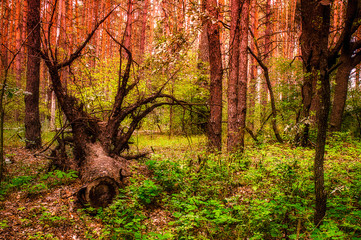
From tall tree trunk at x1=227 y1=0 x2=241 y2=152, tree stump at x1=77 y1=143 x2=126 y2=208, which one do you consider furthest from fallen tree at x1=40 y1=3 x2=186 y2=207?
tall tree trunk at x1=227 y1=0 x2=241 y2=152

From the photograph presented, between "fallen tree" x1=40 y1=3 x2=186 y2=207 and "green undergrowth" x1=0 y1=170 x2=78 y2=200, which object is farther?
"green undergrowth" x1=0 y1=170 x2=78 y2=200

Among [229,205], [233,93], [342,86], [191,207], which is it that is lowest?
[229,205]

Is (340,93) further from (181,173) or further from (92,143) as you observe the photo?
(92,143)

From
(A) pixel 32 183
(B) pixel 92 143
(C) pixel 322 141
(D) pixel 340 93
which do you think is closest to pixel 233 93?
(C) pixel 322 141

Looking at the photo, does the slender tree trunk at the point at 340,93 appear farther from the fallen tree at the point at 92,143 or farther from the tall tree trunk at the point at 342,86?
the fallen tree at the point at 92,143

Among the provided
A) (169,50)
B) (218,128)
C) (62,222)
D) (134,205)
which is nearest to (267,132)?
(218,128)

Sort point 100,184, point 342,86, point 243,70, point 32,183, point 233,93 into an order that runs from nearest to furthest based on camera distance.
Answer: point 100,184, point 32,183, point 233,93, point 243,70, point 342,86

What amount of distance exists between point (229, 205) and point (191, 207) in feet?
3.10

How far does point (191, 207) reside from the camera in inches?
115

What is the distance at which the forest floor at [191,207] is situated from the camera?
2.79 m

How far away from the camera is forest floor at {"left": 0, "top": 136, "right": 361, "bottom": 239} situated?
2.79m

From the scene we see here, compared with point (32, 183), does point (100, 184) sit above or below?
above

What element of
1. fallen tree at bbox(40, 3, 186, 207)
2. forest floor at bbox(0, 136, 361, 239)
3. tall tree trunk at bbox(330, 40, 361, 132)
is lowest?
forest floor at bbox(0, 136, 361, 239)

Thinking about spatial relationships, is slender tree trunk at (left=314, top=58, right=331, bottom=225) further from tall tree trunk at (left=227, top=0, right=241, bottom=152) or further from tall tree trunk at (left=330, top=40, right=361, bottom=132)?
tall tree trunk at (left=330, top=40, right=361, bottom=132)
